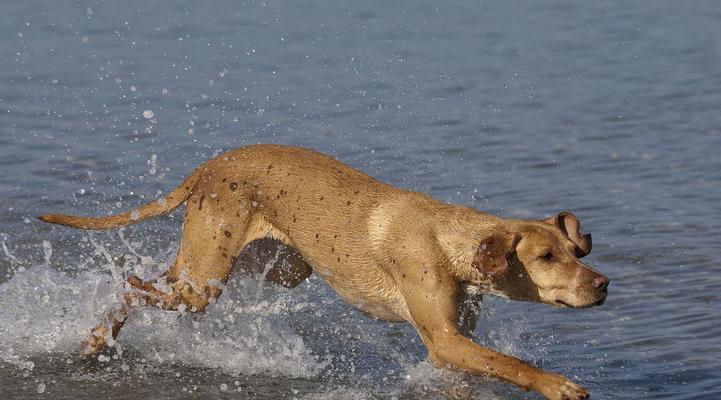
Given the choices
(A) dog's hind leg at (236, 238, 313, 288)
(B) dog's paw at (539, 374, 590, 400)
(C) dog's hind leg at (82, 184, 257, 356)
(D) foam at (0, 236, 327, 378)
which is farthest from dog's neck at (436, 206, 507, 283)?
(D) foam at (0, 236, 327, 378)

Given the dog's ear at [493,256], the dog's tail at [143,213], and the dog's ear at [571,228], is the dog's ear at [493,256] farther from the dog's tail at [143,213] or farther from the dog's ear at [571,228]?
the dog's tail at [143,213]

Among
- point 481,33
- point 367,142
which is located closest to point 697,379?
point 367,142

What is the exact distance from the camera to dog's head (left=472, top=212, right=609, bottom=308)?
20.6 ft

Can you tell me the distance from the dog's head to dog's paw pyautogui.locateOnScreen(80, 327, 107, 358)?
2.30 m

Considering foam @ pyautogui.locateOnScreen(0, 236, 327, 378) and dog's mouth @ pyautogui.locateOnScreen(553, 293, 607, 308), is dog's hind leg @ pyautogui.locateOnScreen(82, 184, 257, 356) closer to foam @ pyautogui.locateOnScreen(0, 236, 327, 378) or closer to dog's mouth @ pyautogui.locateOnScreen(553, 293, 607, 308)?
foam @ pyautogui.locateOnScreen(0, 236, 327, 378)

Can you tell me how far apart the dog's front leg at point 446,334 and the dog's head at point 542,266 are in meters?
0.21

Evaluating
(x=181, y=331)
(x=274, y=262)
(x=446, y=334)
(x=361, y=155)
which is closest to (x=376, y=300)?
(x=446, y=334)

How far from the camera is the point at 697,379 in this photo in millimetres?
7547

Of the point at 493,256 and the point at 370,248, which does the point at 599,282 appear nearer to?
the point at 493,256

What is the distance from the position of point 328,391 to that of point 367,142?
5.32m

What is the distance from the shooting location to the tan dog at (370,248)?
640cm

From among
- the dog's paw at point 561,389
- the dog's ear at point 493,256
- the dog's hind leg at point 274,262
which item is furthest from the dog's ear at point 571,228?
the dog's hind leg at point 274,262

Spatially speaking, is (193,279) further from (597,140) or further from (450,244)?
(597,140)

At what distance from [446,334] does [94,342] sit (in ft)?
7.10
